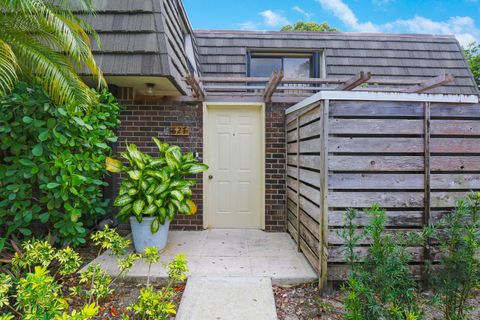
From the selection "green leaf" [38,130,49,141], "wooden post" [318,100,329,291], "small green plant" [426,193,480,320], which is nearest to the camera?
"small green plant" [426,193,480,320]

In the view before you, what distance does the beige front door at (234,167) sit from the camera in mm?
4773

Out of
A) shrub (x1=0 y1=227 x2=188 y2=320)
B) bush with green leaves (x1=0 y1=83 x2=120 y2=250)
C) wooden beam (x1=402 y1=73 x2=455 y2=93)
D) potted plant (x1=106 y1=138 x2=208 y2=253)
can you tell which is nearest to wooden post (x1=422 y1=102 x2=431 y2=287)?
wooden beam (x1=402 y1=73 x2=455 y2=93)

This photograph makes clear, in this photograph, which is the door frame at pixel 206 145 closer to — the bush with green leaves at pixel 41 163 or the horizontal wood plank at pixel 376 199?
the bush with green leaves at pixel 41 163

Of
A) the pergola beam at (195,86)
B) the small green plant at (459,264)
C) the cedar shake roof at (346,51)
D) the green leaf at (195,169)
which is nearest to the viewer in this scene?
the small green plant at (459,264)

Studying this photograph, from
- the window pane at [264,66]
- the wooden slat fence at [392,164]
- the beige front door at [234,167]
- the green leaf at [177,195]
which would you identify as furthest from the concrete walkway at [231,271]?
the window pane at [264,66]

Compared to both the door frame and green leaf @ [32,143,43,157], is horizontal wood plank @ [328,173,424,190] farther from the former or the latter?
green leaf @ [32,143,43,157]

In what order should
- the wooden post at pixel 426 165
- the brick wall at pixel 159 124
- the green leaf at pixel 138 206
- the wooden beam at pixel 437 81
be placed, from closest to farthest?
the wooden post at pixel 426 165 → the wooden beam at pixel 437 81 → the green leaf at pixel 138 206 → the brick wall at pixel 159 124

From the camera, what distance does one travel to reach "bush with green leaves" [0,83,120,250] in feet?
9.87

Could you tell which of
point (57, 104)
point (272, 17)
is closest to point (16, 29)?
point (57, 104)

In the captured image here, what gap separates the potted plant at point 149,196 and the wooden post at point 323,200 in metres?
1.78

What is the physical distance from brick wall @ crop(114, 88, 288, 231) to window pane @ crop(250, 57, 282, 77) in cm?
189

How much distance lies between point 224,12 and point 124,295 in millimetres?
10801

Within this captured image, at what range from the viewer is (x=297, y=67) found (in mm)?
6359

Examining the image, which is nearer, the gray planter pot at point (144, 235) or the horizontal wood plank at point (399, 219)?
the horizontal wood plank at point (399, 219)
